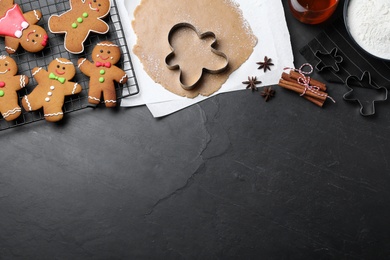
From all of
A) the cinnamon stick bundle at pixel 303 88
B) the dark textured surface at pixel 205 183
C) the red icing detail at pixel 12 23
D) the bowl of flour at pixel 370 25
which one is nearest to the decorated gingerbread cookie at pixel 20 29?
the red icing detail at pixel 12 23

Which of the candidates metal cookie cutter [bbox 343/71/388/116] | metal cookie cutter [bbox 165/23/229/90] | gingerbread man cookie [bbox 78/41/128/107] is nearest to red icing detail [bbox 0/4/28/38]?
gingerbread man cookie [bbox 78/41/128/107]

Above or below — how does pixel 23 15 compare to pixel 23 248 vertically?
above

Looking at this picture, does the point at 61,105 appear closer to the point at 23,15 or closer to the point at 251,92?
the point at 23,15

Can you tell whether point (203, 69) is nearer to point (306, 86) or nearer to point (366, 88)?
point (306, 86)

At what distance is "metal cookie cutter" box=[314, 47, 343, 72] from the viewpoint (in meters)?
1.72

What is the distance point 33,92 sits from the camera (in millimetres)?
1665

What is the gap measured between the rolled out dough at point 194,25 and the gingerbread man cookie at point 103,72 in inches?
4.6

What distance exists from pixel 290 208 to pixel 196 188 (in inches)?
13.6

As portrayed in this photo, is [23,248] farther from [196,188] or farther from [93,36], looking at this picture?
[93,36]

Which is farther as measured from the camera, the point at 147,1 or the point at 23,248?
the point at 147,1

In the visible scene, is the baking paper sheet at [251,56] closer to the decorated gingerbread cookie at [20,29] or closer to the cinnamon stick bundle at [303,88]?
the cinnamon stick bundle at [303,88]

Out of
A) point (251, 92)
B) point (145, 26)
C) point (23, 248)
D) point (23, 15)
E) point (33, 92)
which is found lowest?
point (23, 248)

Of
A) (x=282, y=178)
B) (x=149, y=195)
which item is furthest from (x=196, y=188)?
(x=282, y=178)

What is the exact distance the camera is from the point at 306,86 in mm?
1695
